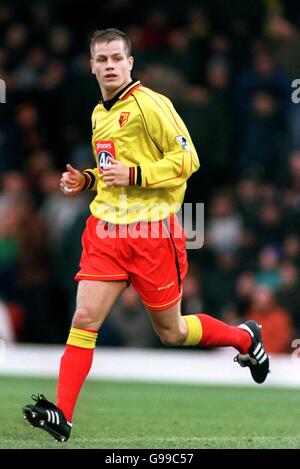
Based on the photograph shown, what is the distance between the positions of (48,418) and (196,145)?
659 centimetres

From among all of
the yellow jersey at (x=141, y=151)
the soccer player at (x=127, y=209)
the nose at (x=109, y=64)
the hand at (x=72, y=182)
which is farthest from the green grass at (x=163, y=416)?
the nose at (x=109, y=64)

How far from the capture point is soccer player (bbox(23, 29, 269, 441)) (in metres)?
6.77

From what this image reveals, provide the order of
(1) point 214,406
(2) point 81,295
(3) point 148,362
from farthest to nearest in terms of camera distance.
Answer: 1. (3) point 148,362
2. (1) point 214,406
3. (2) point 81,295

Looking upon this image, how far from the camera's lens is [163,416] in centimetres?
812

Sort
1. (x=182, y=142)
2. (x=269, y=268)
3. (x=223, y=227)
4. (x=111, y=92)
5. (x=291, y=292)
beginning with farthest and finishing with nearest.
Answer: (x=223, y=227), (x=269, y=268), (x=291, y=292), (x=111, y=92), (x=182, y=142)

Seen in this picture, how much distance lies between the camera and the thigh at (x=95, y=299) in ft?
22.2

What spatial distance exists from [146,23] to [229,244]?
121 inches

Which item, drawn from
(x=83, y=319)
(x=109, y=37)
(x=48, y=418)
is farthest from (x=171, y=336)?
(x=109, y=37)

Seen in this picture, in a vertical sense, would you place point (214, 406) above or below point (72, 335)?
below

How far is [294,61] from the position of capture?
13.6 meters

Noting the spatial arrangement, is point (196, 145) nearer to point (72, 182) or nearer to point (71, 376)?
point (72, 182)

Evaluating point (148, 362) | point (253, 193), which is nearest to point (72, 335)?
point (148, 362)
